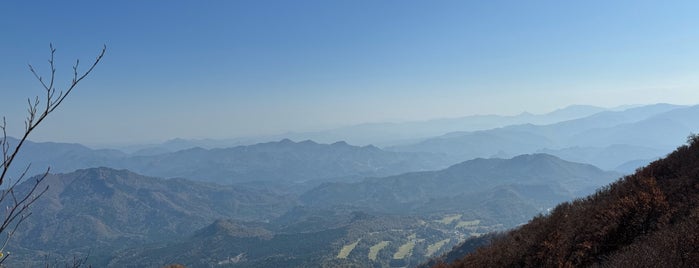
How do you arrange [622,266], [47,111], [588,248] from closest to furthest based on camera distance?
[47,111], [622,266], [588,248]

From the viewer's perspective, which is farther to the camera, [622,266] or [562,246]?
[562,246]

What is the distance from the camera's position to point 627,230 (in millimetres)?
12258

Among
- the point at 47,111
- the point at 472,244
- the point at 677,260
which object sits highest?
the point at 47,111

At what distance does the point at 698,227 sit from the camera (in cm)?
912

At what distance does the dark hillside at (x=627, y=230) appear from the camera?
29.9ft

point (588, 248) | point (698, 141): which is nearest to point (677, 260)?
point (588, 248)

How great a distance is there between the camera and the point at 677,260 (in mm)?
8250

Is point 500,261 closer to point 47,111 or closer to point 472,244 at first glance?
point 47,111

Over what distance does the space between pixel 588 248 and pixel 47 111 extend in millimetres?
13936

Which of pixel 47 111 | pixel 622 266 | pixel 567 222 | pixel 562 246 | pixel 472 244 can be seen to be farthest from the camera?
pixel 472 244

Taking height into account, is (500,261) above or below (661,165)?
below

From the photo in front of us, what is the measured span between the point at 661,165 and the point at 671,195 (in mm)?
5095

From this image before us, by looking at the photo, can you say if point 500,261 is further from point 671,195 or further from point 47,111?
point 47,111

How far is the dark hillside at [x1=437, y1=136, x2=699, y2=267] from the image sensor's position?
359 inches
